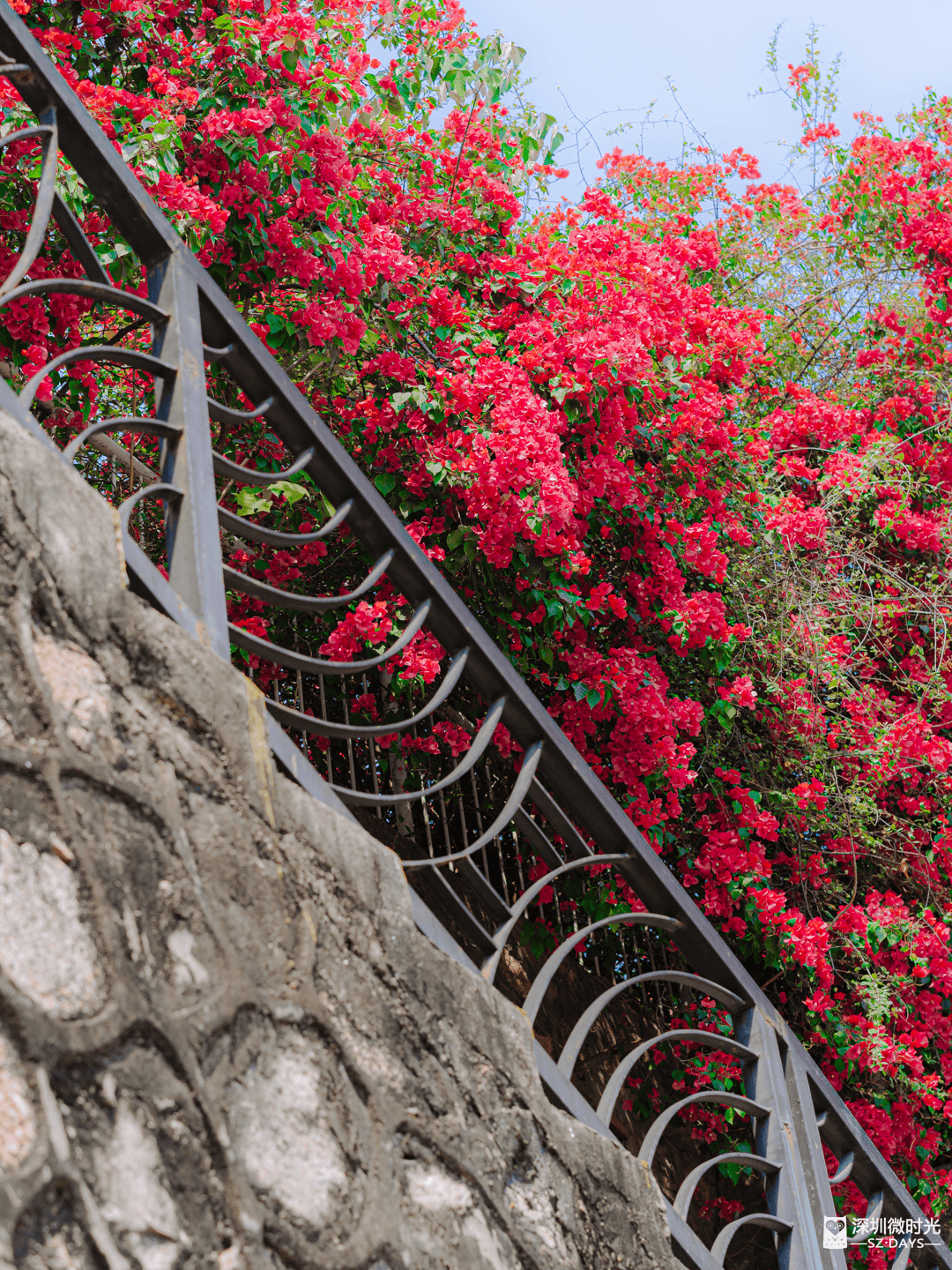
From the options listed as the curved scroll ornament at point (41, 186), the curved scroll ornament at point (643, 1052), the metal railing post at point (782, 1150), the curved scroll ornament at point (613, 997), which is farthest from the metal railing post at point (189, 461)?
the metal railing post at point (782, 1150)

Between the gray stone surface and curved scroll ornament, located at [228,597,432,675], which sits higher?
curved scroll ornament, located at [228,597,432,675]

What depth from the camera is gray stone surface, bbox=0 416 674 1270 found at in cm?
123

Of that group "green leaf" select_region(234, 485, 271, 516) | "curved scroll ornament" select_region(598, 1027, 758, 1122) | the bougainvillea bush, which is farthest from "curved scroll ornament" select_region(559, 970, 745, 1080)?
"green leaf" select_region(234, 485, 271, 516)

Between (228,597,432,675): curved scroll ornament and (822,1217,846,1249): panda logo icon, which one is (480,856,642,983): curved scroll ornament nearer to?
(228,597,432,675): curved scroll ornament

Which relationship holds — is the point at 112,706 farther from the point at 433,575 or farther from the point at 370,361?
the point at 370,361

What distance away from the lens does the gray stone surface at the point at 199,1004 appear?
48.3 inches

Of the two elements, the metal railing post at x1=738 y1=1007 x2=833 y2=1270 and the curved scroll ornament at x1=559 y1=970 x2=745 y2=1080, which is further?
the metal railing post at x1=738 y1=1007 x2=833 y2=1270

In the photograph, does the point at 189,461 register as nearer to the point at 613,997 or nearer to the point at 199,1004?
the point at 199,1004

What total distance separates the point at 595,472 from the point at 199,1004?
11.6 ft

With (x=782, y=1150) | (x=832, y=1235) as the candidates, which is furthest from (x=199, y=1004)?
(x=832, y=1235)

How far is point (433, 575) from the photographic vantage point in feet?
8.95

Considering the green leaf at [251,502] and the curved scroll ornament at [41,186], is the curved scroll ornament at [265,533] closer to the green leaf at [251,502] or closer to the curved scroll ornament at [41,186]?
the curved scroll ornament at [41,186]

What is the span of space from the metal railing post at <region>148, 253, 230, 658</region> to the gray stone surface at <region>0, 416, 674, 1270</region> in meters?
0.38

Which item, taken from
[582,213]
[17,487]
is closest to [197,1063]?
[17,487]
